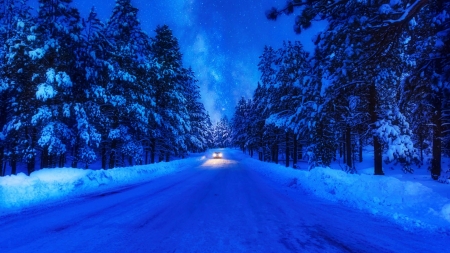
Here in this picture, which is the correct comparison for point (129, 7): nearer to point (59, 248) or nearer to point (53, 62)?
point (53, 62)

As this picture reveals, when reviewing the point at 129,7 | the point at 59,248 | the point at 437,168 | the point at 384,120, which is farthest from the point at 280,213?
the point at 129,7

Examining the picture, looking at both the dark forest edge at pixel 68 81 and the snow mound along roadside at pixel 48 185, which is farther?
the dark forest edge at pixel 68 81

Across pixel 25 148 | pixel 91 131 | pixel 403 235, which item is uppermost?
pixel 91 131

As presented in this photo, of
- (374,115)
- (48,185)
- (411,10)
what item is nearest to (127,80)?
(48,185)

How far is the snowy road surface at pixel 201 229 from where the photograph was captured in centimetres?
399

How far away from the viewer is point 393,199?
708cm

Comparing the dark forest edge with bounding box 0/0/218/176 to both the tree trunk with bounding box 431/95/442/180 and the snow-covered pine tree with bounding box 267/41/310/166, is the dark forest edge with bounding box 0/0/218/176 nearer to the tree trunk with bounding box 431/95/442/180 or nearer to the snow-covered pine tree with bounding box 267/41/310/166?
the snow-covered pine tree with bounding box 267/41/310/166

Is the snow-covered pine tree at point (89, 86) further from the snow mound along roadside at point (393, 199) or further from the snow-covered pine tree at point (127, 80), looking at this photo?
the snow mound along roadside at point (393, 199)

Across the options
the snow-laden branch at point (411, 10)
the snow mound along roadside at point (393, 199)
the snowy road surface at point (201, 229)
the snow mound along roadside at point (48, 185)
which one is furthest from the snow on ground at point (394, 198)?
the snow mound along roadside at point (48, 185)

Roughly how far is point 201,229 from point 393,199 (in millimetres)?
5758

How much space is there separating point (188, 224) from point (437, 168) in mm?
15859

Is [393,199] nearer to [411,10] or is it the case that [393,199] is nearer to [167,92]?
[411,10]

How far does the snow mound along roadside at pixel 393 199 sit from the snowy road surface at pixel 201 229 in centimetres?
49

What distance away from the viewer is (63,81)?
13594 millimetres
